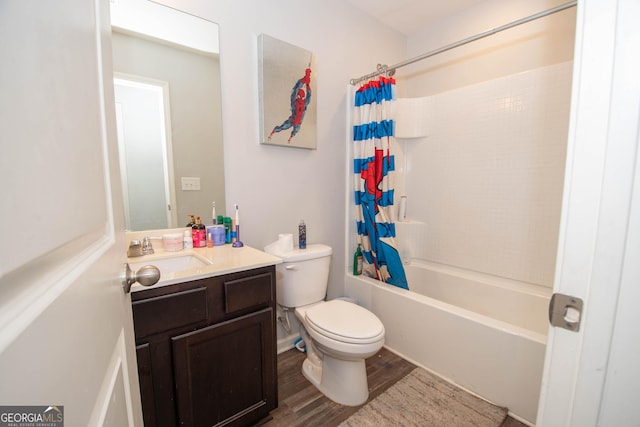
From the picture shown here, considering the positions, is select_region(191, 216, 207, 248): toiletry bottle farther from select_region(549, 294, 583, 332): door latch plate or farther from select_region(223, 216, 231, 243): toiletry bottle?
select_region(549, 294, 583, 332): door latch plate

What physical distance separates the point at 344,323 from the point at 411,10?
248 centimetres

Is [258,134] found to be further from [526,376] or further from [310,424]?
[526,376]

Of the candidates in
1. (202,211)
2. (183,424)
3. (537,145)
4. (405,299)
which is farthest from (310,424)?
(537,145)

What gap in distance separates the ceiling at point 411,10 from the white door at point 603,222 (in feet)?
6.50

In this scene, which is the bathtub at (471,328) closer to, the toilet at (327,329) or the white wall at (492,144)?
the white wall at (492,144)

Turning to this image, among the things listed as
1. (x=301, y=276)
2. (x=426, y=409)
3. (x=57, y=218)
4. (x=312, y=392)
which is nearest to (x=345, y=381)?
(x=312, y=392)

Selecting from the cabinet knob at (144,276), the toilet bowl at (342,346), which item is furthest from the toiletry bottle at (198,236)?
the cabinet knob at (144,276)

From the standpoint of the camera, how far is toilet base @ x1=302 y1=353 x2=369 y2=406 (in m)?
1.48

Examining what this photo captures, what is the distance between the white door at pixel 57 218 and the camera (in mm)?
197

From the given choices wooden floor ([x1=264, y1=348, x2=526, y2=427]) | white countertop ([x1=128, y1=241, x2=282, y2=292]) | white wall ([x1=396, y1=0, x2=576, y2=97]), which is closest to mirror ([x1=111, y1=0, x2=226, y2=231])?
white countertop ([x1=128, y1=241, x2=282, y2=292])

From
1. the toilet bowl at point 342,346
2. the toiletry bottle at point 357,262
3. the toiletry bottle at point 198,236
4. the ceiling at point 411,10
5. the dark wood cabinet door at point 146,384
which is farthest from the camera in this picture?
the toiletry bottle at point 357,262

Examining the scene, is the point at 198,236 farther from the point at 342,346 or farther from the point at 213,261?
the point at 342,346

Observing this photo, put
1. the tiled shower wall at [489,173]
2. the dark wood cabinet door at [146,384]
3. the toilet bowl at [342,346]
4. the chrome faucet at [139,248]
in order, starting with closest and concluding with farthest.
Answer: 1. the dark wood cabinet door at [146,384]
2. the chrome faucet at [139,248]
3. the toilet bowl at [342,346]
4. the tiled shower wall at [489,173]

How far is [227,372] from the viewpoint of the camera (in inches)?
45.7
